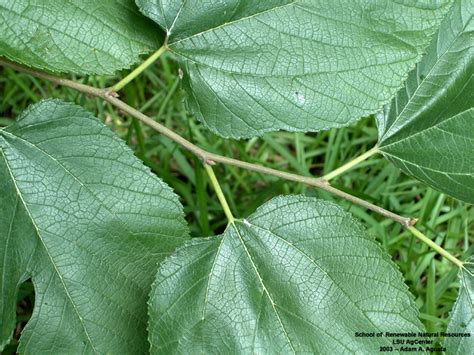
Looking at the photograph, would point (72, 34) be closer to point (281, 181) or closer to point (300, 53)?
point (300, 53)

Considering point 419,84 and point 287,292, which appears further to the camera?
point 419,84

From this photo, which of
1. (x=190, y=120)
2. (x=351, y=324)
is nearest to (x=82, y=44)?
(x=351, y=324)

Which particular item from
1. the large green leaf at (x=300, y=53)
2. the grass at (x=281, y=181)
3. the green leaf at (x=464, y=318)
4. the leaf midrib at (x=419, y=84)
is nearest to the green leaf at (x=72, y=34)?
the large green leaf at (x=300, y=53)

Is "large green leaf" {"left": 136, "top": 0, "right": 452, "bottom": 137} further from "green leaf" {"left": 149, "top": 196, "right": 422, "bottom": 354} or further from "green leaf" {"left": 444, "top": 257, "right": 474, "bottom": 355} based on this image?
"green leaf" {"left": 444, "top": 257, "right": 474, "bottom": 355}

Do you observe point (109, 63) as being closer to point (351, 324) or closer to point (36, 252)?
point (36, 252)

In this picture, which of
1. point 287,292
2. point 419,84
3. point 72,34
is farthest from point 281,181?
point 72,34
